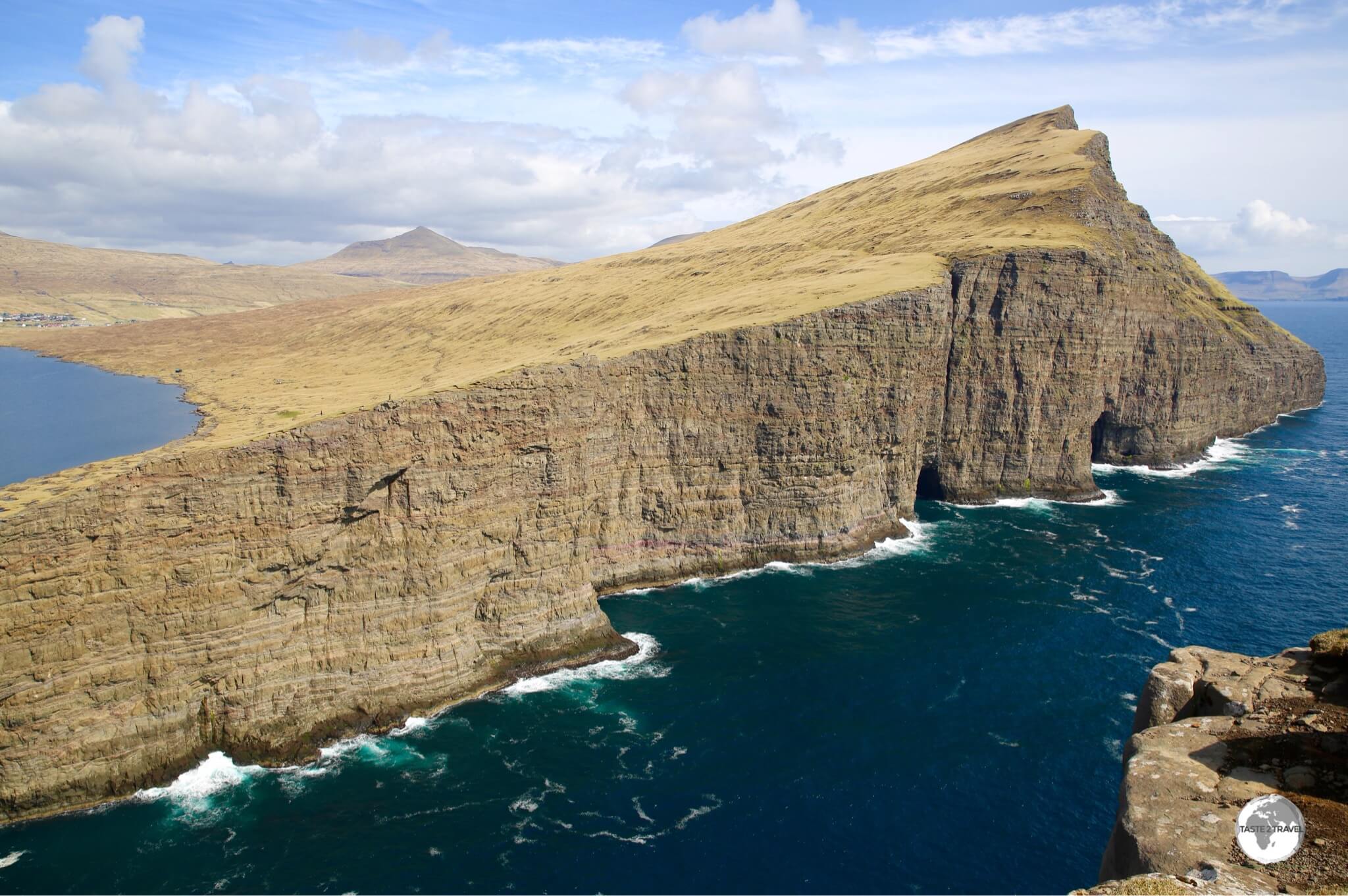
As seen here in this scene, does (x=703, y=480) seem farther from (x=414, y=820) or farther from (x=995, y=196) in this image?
(x=995, y=196)

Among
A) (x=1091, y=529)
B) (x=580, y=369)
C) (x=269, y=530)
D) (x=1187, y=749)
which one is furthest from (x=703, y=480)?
(x=1187, y=749)

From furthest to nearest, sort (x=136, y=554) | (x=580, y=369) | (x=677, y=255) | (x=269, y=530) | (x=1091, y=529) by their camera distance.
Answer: (x=677, y=255), (x=1091, y=529), (x=580, y=369), (x=269, y=530), (x=136, y=554)

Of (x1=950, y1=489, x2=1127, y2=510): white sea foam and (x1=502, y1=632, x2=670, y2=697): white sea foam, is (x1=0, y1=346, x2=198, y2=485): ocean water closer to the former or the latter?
(x1=502, y1=632, x2=670, y2=697): white sea foam

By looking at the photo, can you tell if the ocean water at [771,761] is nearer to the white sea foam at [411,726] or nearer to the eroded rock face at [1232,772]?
the white sea foam at [411,726]

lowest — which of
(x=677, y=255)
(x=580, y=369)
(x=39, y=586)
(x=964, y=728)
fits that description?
(x=964, y=728)

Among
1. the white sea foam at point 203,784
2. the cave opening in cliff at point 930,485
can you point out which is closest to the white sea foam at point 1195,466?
the cave opening in cliff at point 930,485

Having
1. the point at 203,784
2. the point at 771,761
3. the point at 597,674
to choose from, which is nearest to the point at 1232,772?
the point at 771,761
